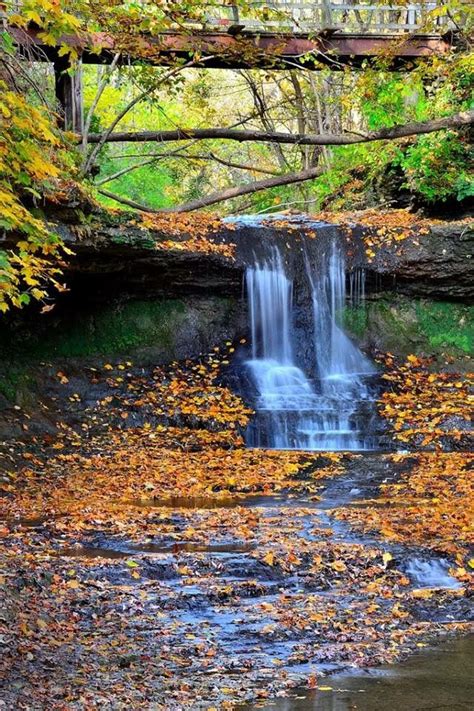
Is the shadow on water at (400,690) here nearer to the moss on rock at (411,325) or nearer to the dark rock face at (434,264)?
the moss on rock at (411,325)

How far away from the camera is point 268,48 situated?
13.4 metres

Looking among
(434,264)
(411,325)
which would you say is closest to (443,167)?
(434,264)

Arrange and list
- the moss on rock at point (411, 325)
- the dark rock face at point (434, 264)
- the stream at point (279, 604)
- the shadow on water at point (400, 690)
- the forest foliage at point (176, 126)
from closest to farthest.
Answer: the shadow on water at point (400, 690)
the stream at point (279, 604)
the forest foliage at point (176, 126)
the dark rock face at point (434, 264)
the moss on rock at point (411, 325)

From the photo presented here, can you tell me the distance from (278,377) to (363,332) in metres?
2.34

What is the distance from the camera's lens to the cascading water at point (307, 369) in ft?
43.4

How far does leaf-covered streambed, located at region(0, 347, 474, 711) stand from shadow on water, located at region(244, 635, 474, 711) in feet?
0.48

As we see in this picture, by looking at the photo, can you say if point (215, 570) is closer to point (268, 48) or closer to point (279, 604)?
point (279, 604)

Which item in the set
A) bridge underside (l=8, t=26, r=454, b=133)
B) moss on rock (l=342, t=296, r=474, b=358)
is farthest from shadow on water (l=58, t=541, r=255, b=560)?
moss on rock (l=342, t=296, r=474, b=358)

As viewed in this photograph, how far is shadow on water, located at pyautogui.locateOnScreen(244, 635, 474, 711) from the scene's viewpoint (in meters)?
3.96

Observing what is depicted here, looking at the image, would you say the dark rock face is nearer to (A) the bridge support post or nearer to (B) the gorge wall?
(B) the gorge wall

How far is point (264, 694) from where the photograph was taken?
162 inches

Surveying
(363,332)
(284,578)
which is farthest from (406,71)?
(284,578)

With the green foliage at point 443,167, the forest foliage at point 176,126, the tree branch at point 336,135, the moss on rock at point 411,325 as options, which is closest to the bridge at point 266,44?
the forest foliage at point 176,126

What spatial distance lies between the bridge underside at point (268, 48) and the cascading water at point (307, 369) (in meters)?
3.76
